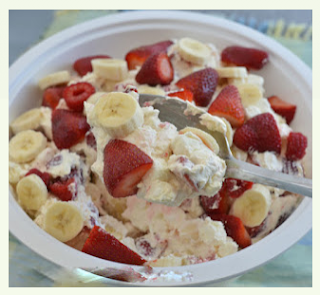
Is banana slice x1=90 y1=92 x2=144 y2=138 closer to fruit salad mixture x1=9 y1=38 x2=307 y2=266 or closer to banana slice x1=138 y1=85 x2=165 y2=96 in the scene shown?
fruit salad mixture x1=9 y1=38 x2=307 y2=266

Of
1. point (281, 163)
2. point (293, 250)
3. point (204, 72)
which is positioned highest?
point (204, 72)

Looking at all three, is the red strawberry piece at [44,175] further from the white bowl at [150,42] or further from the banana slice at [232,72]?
the banana slice at [232,72]

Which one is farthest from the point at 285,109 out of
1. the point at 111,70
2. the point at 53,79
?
the point at 53,79

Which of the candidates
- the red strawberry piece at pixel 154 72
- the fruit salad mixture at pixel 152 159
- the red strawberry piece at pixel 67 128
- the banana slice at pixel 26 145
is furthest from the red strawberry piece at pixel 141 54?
the banana slice at pixel 26 145

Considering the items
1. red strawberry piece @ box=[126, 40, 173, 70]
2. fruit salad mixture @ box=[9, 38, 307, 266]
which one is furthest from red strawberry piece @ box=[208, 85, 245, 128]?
red strawberry piece @ box=[126, 40, 173, 70]

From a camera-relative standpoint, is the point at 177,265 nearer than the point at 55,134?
Yes

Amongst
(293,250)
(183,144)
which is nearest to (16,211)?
(183,144)

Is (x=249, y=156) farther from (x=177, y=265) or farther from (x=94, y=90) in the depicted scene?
(x=94, y=90)
